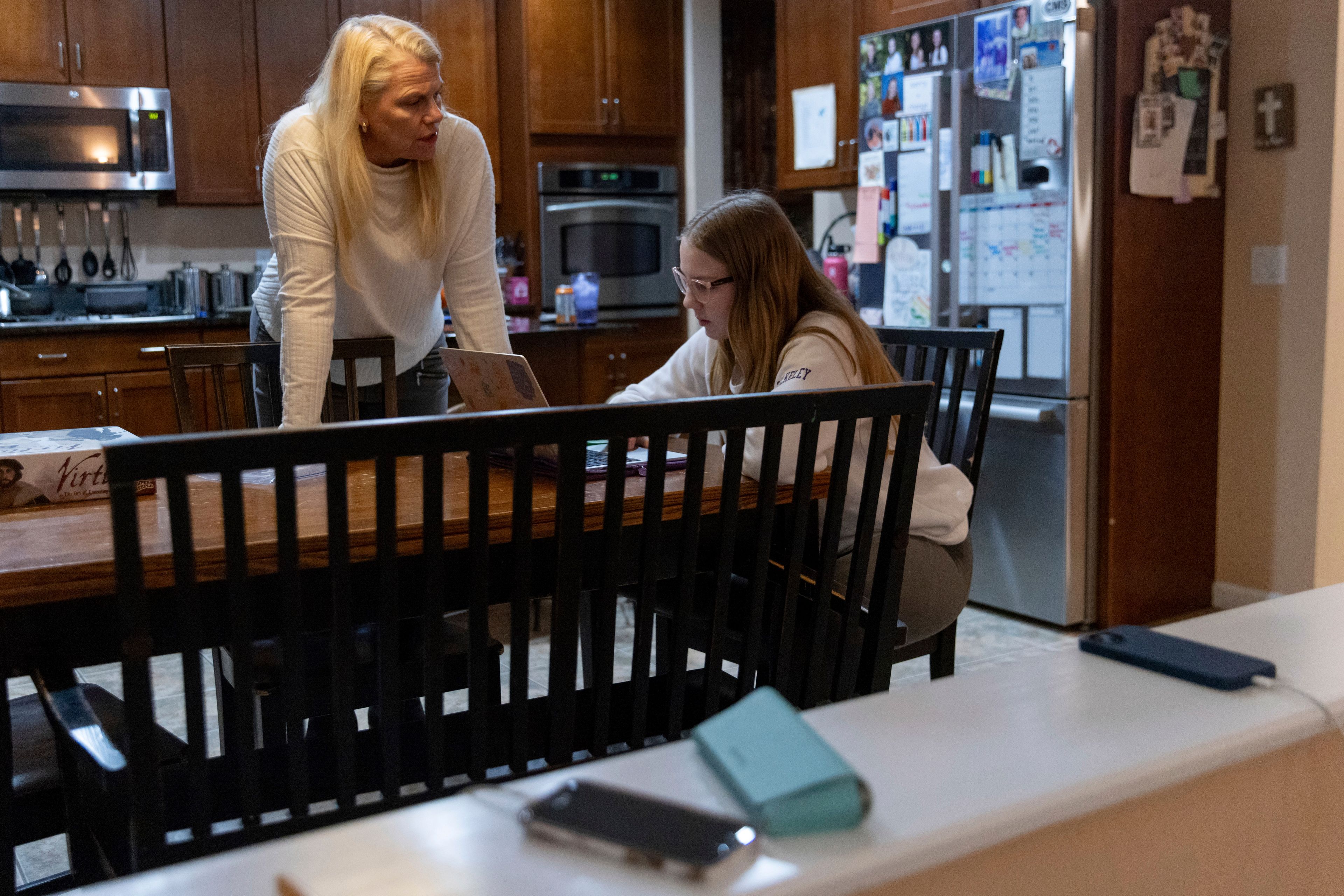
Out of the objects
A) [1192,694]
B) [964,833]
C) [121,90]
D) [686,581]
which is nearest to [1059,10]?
[686,581]

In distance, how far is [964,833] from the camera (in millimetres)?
712

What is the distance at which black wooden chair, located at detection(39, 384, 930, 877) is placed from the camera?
1.08 m

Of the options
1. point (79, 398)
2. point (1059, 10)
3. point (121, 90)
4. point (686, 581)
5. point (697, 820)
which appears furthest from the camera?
point (121, 90)

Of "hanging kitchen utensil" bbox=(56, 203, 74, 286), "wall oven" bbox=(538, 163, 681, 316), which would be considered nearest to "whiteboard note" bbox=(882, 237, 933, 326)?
"wall oven" bbox=(538, 163, 681, 316)

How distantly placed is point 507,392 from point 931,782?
957 mm

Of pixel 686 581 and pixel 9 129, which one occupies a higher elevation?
pixel 9 129

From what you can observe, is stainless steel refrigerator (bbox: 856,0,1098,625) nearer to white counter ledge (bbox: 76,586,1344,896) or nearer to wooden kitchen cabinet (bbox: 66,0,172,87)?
white counter ledge (bbox: 76,586,1344,896)

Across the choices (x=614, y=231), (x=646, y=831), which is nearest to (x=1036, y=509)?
(x=614, y=231)

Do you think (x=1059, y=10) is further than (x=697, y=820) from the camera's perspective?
Yes

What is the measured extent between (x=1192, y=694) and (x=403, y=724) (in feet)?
3.10

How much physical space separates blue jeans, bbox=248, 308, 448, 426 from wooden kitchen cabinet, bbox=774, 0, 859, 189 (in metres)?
2.01

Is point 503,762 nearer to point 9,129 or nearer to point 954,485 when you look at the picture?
point 954,485

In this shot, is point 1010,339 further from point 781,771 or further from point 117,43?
point 117,43

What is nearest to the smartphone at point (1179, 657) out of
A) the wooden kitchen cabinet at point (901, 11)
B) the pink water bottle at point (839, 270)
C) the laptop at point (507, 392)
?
the laptop at point (507, 392)
